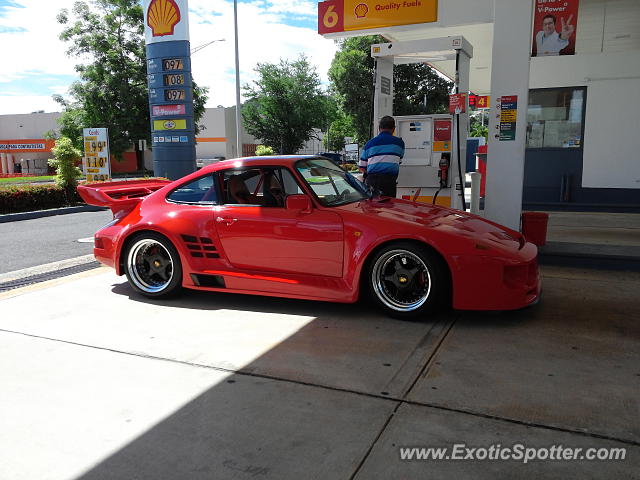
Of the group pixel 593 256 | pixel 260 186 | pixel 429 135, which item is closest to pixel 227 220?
pixel 260 186

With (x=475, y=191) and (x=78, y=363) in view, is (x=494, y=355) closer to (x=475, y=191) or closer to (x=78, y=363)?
(x=78, y=363)

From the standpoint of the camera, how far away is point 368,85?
33.0 metres

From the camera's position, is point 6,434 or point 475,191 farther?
point 475,191

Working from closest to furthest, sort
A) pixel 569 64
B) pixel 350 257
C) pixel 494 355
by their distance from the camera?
pixel 494 355 < pixel 350 257 < pixel 569 64

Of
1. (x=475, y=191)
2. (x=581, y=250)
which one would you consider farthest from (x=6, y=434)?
(x=475, y=191)

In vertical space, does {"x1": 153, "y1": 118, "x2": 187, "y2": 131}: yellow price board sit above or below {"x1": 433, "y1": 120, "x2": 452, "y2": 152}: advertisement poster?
above

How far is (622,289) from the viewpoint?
5.22m

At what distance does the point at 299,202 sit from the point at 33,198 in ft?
39.2

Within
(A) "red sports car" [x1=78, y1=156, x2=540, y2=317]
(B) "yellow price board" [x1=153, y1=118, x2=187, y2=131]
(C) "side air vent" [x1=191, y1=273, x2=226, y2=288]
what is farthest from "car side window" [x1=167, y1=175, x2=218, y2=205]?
(B) "yellow price board" [x1=153, y1=118, x2=187, y2=131]

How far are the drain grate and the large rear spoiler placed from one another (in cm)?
124

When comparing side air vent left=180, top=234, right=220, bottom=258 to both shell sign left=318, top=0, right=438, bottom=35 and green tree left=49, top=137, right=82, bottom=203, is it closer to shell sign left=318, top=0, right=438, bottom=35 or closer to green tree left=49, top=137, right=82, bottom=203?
shell sign left=318, top=0, right=438, bottom=35

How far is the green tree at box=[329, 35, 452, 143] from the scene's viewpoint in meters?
32.9

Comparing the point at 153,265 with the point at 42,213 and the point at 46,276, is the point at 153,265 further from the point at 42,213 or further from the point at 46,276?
the point at 42,213

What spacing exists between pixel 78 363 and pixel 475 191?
6.61 meters
